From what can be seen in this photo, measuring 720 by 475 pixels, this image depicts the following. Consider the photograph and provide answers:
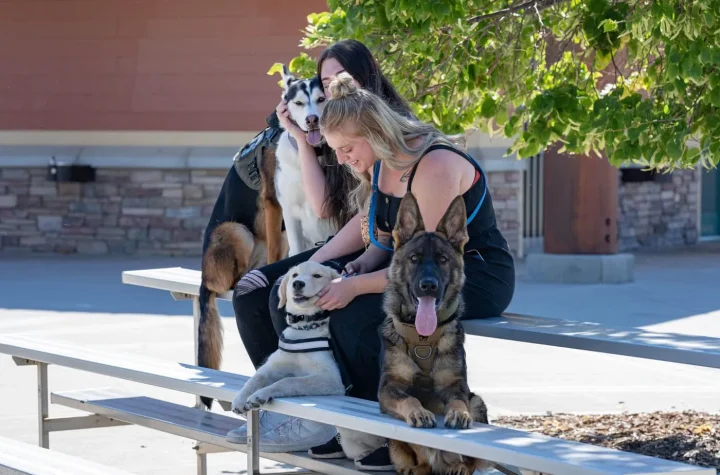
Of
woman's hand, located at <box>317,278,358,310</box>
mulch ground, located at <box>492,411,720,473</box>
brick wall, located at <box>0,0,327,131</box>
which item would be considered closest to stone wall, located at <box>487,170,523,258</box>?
brick wall, located at <box>0,0,327,131</box>

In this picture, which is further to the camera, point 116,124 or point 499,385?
point 116,124

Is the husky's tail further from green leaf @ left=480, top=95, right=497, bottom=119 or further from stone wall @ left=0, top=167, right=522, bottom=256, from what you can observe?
stone wall @ left=0, top=167, right=522, bottom=256

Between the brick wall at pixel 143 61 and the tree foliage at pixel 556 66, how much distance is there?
27.9 ft

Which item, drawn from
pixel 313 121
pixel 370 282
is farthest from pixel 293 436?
pixel 313 121

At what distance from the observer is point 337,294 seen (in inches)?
176

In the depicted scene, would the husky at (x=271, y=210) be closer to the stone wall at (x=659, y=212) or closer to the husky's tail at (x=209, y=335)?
the husky's tail at (x=209, y=335)

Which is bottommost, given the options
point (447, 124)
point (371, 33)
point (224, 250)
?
point (224, 250)

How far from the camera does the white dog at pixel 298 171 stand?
5430 mm

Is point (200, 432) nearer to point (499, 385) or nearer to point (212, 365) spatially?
point (212, 365)

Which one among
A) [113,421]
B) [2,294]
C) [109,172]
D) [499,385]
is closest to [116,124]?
[109,172]

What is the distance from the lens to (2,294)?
1232cm

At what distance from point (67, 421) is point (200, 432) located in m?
1.16

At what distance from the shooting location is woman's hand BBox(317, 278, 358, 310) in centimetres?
446

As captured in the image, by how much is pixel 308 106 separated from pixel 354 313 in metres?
1.32
